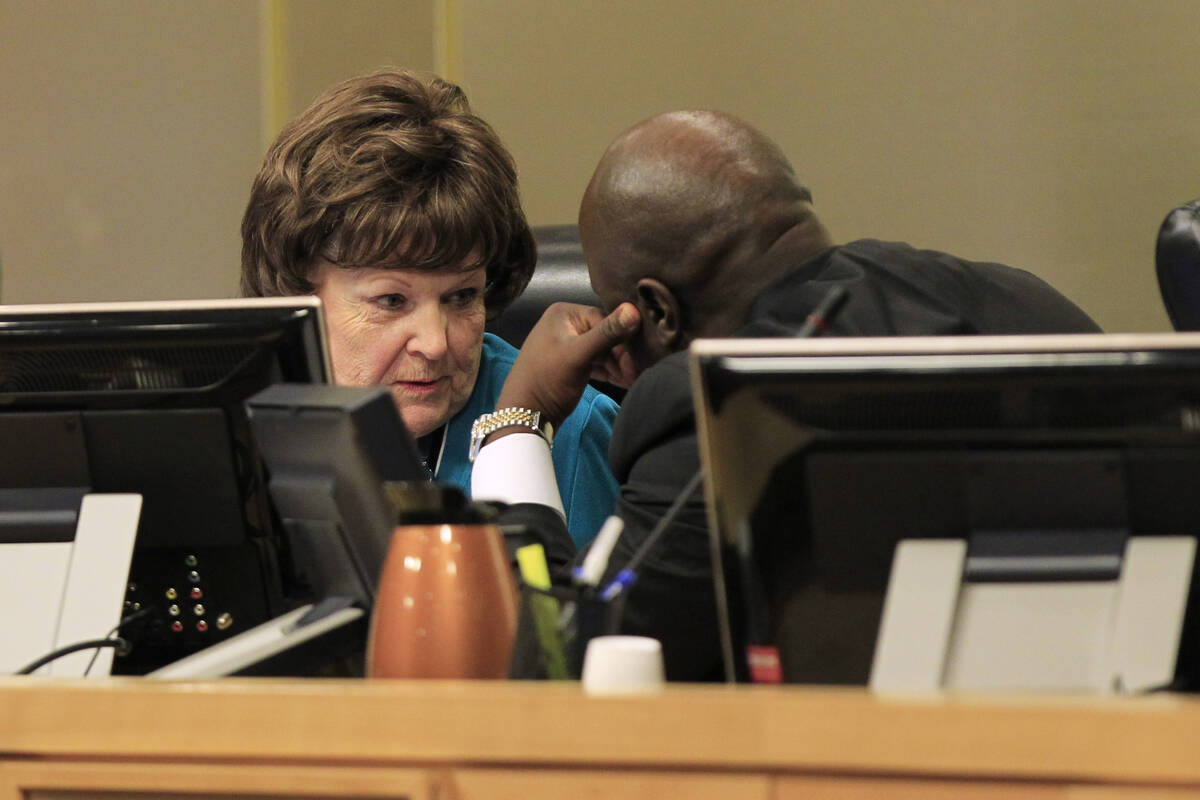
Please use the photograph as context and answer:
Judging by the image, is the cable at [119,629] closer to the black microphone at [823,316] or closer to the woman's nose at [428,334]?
the black microphone at [823,316]

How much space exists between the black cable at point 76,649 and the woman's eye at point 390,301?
784mm

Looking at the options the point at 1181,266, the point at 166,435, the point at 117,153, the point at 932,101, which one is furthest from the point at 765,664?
the point at 117,153

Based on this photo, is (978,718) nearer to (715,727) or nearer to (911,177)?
(715,727)

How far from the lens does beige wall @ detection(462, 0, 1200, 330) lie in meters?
3.01

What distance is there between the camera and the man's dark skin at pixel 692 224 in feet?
4.77

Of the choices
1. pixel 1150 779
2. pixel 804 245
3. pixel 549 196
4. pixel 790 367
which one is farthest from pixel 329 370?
pixel 549 196

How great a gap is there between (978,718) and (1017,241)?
2565 millimetres

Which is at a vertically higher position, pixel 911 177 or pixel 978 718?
pixel 978 718

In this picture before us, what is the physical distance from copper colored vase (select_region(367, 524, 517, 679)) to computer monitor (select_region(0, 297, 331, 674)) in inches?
10.4

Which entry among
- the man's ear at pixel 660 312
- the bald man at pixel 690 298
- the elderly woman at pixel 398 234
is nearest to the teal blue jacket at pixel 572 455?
the elderly woman at pixel 398 234

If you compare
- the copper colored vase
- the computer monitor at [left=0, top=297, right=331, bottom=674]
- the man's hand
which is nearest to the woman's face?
the man's hand

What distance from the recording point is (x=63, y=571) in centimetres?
120

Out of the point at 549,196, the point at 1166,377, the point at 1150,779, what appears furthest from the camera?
the point at 549,196

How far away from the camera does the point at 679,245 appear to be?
146cm
